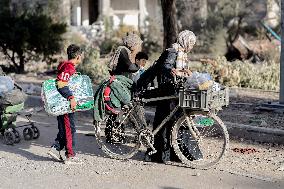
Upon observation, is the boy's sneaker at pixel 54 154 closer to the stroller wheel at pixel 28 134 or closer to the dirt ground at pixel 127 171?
the dirt ground at pixel 127 171

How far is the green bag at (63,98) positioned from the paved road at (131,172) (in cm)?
73

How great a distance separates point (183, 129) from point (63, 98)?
1553mm

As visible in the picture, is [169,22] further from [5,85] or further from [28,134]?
[5,85]

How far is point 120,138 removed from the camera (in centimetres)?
844

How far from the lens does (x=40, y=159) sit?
8484mm

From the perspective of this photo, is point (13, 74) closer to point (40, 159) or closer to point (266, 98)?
point (266, 98)

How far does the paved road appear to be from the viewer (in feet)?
23.6

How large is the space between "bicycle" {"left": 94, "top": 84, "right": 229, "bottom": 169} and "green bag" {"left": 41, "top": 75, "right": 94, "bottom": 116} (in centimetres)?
47

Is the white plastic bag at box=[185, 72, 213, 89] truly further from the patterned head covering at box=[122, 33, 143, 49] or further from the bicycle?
the patterned head covering at box=[122, 33, 143, 49]

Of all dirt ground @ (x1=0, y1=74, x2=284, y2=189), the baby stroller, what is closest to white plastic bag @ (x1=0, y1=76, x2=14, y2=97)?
the baby stroller

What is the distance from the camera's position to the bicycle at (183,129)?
7445mm

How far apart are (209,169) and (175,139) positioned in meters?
0.55

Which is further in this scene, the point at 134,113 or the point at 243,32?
the point at 243,32

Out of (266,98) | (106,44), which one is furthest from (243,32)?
(266,98)
